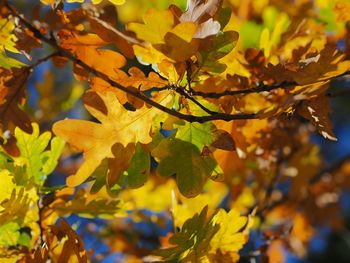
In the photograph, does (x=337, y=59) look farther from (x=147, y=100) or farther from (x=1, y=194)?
(x=1, y=194)

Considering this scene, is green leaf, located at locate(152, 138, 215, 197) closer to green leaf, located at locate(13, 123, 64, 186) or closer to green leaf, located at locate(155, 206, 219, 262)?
green leaf, located at locate(155, 206, 219, 262)

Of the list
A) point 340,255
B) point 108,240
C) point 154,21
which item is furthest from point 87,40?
point 340,255

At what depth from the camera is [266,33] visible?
1.17 metres

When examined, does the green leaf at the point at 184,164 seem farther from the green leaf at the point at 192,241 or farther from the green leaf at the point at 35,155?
the green leaf at the point at 35,155

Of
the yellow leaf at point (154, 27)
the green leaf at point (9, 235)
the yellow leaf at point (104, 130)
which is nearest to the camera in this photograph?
the yellow leaf at point (154, 27)

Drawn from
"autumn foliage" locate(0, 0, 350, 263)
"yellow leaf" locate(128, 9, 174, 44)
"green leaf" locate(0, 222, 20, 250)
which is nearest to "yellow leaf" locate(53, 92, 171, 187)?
"autumn foliage" locate(0, 0, 350, 263)

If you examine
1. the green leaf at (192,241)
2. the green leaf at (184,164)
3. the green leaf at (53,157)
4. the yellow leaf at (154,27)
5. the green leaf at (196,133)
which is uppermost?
the yellow leaf at (154,27)

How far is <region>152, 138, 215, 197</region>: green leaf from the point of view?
931 mm

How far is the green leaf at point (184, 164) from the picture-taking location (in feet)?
3.05

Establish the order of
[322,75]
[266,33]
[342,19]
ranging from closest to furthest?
1. [322,75]
2. [342,19]
3. [266,33]

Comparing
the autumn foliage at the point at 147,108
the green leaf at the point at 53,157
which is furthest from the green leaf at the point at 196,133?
the green leaf at the point at 53,157

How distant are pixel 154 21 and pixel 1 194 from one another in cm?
42

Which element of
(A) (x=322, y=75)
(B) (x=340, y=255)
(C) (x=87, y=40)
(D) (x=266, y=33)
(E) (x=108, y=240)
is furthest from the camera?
(B) (x=340, y=255)

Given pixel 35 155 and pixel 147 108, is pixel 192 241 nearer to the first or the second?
pixel 147 108
